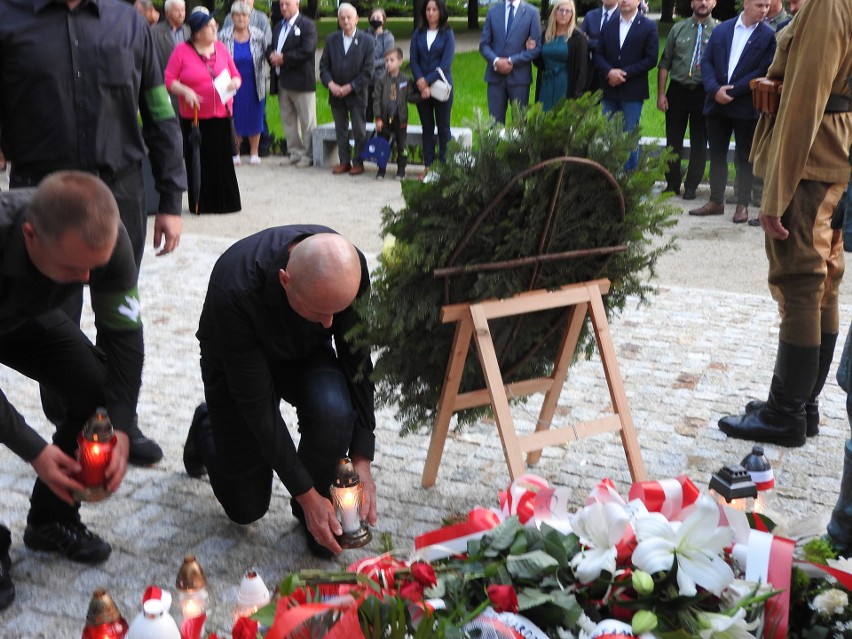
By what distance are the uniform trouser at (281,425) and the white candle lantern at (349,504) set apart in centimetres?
40

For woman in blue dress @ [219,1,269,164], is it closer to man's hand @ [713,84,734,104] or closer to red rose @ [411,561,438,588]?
man's hand @ [713,84,734,104]

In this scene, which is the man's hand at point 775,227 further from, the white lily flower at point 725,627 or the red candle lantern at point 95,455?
the red candle lantern at point 95,455

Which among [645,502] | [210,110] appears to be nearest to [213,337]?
[645,502]

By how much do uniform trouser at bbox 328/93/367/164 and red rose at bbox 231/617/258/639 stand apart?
34.5 ft

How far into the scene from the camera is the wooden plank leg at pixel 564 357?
148 inches

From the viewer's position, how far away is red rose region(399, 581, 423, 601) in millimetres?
2070

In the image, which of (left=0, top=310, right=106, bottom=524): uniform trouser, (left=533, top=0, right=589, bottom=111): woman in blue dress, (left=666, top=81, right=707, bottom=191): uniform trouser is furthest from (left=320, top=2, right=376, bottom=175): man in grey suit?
(left=0, top=310, right=106, bottom=524): uniform trouser

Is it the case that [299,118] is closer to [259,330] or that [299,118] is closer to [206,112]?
[206,112]

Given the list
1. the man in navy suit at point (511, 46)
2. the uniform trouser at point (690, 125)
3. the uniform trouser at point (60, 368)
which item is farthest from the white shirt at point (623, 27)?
the uniform trouser at point (60, 368)

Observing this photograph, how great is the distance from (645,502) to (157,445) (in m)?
2.72

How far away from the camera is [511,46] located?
11.4 m

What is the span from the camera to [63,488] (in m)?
2.99

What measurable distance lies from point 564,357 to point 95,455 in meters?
1.88

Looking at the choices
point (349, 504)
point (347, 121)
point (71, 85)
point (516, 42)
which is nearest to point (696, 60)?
point (516, 42)
